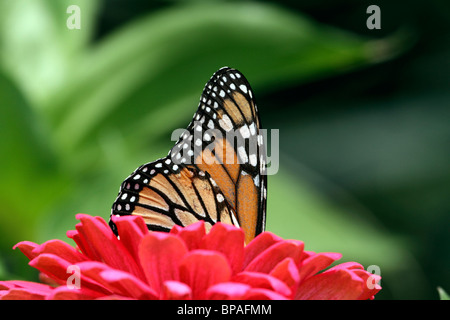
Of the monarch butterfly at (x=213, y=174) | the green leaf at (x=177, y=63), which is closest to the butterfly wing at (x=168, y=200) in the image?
the monarch butterfly at (x=213, y=174)

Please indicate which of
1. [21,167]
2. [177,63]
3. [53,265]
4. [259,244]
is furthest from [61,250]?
[177,63]

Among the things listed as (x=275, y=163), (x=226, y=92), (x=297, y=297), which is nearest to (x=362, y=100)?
(x=275, y=163)

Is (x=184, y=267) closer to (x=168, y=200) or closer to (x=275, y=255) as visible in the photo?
(x=275, y=255)

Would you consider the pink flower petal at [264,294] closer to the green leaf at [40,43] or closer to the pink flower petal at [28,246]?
the pink flower petal at [28,246]

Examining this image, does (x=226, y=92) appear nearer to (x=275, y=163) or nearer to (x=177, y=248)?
(x=177, y=248)

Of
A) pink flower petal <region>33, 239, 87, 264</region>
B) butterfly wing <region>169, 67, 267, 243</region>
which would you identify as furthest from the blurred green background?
pink flower petal <region>33, 239, 87, 264</region>
